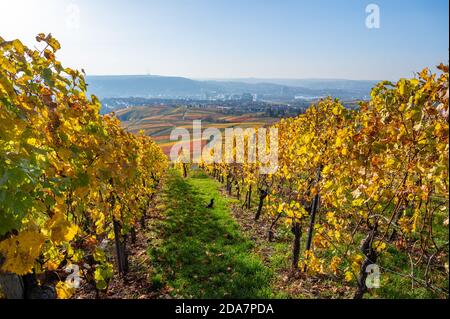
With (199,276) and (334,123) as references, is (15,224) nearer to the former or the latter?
(334,123)

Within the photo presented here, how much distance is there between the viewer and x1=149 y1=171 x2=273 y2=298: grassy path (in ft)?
28.3

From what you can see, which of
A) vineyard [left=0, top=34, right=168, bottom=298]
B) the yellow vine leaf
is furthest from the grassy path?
the yellow vine leaf

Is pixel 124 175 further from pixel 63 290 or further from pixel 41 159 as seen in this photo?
pixel 63 290

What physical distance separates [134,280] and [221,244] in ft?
13.0

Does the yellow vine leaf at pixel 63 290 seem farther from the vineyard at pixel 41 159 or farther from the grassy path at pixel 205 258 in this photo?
the grassy path at pixel 205 258

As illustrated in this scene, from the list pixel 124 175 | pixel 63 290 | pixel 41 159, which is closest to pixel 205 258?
pixel 63 290

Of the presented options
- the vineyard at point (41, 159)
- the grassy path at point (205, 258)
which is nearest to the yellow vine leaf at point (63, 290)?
the vineyard at point (41, 159)

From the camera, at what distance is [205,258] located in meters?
10.9

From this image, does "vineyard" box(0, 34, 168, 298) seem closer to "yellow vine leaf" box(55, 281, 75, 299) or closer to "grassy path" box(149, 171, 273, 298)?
"yellow vine leaf" box(55, 281, 75, 299)

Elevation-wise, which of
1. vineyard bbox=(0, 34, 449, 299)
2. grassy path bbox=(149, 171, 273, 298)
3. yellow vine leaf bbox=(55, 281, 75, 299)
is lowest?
grassy path bbox=(149, 171, 273, 298)

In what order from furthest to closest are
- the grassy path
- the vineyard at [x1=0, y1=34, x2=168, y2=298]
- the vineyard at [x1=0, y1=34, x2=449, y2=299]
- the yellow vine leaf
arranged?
the grassy path
the yellow vine leaf
the vineyard at [x1=0, y1=34, x2=449, y2=299]
the vineyard at [x1=0, y1=34, x2=168, y2=298]

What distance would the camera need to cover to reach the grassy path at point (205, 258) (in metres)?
8.62

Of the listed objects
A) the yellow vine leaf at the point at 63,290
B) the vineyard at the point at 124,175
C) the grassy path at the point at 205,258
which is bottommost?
the grassy path at the point at 205,258

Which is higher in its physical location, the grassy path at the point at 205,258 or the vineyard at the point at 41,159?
the vineyard at the point at 41,159
